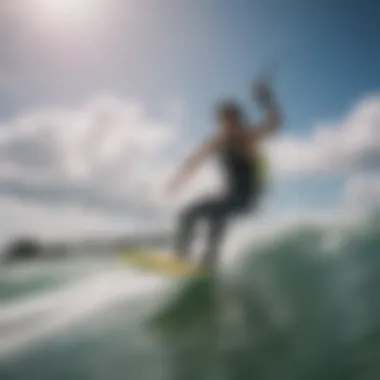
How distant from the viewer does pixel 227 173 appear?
1656 mm

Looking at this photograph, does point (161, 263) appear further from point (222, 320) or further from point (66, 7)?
point (66, 7)

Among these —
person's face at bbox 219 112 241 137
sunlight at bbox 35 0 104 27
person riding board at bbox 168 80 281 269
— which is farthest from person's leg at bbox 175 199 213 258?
sunlight at bbox 35 0 104 27

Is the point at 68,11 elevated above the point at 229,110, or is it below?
above

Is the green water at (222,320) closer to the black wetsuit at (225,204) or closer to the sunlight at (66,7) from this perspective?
the black wetsuit at (225,204)

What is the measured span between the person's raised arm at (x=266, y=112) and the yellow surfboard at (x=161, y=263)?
0.35m

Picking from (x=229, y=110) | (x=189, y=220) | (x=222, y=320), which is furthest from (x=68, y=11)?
(x=222, y=320)

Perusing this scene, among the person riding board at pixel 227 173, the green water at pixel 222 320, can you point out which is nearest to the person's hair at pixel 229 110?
the person riding board at pixel 227 173

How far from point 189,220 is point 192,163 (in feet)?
0.46

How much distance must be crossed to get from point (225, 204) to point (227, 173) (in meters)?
0.08

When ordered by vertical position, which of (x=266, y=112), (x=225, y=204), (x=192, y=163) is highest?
(x=266, y=112)

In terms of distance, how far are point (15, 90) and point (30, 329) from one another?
1.91ft

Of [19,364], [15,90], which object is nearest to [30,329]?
[19,364]

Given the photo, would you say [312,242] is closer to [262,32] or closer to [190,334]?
[190,334]

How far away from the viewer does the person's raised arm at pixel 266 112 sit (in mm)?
1676
